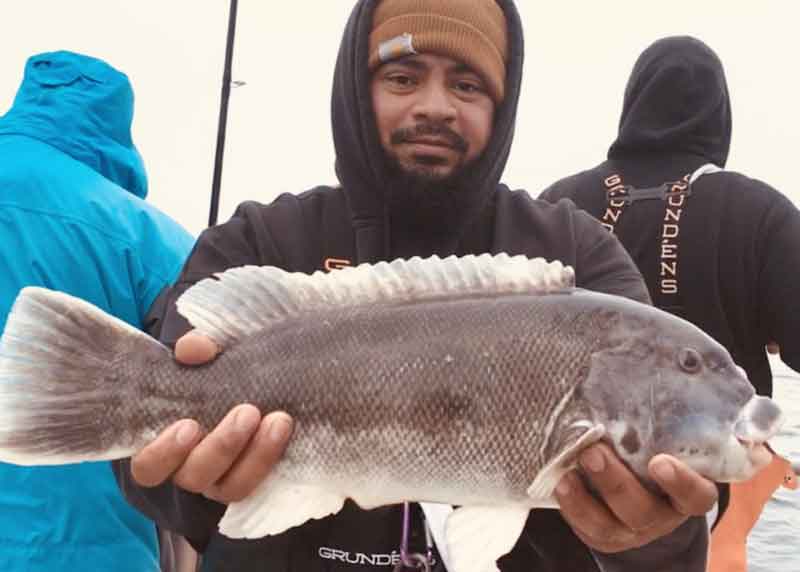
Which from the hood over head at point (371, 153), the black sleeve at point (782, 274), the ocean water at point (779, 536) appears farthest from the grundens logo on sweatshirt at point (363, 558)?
the ocean water at point (779, 536)

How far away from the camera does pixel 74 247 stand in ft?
11.1

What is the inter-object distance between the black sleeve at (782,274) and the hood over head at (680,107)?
594 mm

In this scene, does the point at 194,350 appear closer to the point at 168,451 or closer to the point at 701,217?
the point at 168,451

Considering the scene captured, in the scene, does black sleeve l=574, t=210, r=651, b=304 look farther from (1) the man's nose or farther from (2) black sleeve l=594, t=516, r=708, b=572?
(2) black sleeve l=594, t=516, r=708, b=572

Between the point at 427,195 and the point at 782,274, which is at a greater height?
the point at 427,195

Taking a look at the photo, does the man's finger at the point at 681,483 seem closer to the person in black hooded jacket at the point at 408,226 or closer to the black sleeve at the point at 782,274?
the person in black hooded jacket at the point at 408,226

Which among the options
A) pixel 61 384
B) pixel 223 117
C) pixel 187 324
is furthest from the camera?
pixel 223 117

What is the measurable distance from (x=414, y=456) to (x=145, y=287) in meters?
1.70

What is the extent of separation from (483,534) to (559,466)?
0.29m

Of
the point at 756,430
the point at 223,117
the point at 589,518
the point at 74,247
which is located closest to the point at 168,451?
the point at 589,518

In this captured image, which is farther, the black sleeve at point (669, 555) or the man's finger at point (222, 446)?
the black sleeve at point (669, 555)

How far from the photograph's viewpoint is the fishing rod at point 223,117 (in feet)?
20.5

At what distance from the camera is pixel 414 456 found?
7.55 feet

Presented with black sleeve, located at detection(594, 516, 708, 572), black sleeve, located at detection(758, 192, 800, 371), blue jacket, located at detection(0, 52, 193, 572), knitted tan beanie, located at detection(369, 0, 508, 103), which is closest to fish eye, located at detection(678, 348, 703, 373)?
black sleeve, located at detection(594, 516, 708, 572)
